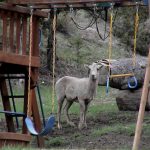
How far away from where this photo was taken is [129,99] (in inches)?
715

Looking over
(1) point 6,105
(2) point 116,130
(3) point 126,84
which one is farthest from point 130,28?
(1) point 6,105

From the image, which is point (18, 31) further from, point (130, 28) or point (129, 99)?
point (130, 28)

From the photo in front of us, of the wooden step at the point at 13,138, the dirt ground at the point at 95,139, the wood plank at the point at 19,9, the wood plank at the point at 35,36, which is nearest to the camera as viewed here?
the wooden step at the point at 13,138

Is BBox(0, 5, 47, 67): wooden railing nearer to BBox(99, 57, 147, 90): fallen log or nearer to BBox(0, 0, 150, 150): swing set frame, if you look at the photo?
BBox(0, 0, 150, 150): swing set frame

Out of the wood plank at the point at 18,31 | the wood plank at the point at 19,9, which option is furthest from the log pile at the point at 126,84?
the wood plank at the point at 18,31

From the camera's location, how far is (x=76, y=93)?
1587 centimetres

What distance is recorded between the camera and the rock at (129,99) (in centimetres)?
1800

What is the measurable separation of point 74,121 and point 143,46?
47.9 ft

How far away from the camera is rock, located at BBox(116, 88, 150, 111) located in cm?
1800

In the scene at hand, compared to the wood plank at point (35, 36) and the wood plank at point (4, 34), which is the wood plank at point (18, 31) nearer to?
the wood plank at point (4, 34)

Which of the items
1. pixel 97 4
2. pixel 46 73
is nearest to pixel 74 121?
pixel 97 4

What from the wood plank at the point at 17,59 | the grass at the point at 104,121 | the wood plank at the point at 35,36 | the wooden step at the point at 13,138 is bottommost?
the grass at the point at 104,121

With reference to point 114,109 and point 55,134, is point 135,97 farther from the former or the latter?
point 55,134

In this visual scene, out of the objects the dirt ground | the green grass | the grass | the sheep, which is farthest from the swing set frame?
the sheep
